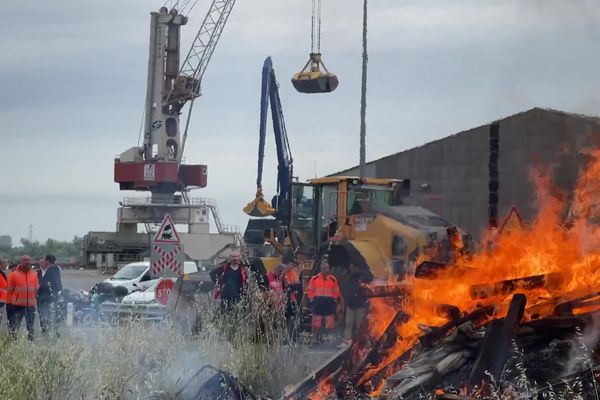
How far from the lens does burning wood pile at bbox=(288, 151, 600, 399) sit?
7902 millimetres

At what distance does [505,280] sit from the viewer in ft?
28.4

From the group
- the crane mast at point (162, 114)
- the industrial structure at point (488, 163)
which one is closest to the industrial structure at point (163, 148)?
the crane mast at point (162, 114)

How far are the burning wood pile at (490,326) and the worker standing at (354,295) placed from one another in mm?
5033

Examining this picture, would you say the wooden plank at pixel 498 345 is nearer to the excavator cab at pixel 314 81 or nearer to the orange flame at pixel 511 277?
the orange flame at pixel 511 277

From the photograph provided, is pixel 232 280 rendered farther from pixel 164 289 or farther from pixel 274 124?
pixel 274 124

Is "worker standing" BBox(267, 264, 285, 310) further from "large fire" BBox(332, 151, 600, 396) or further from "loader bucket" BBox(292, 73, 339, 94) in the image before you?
"loader bucket" BBox(292, 73, 339, 94)

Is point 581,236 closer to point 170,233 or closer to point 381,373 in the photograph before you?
point 381,373

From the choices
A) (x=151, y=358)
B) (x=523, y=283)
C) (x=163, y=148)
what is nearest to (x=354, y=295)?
(x=151, y=358)

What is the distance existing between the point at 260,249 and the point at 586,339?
15.4 m

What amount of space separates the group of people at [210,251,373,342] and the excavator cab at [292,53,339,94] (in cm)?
1434

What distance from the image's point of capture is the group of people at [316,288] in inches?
564

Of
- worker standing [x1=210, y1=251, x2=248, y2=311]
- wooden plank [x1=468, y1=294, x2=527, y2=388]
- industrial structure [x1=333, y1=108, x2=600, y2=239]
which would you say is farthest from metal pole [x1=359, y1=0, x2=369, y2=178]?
wooden plank [x1=468, y1=294, x2=527, y2=388]

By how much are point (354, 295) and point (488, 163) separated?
15711 millimetres

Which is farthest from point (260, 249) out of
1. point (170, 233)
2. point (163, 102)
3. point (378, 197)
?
point (163, 102)
